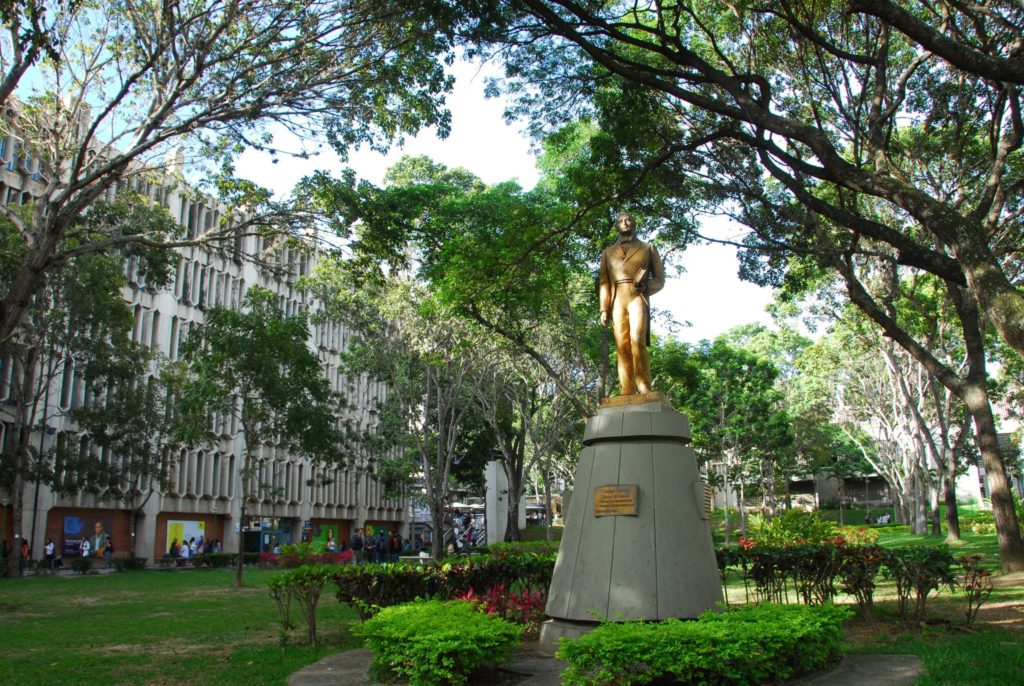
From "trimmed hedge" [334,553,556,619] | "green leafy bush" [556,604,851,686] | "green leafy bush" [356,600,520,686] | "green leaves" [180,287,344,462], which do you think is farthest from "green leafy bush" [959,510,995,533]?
"green leafy bush" [356,600,520,686]

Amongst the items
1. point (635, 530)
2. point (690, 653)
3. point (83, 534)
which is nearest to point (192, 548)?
point (83, 534)

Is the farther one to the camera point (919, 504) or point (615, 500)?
point (919, 504)

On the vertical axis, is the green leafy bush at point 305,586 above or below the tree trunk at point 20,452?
below

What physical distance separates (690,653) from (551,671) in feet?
7.04

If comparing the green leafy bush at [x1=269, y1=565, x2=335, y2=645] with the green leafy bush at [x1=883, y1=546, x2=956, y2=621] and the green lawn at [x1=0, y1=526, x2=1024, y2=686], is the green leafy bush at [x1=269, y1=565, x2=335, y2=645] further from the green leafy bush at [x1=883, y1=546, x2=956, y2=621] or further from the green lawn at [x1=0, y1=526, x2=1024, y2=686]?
the green leafy bush at [x1=883, y1=546, x2=956, y2=621]

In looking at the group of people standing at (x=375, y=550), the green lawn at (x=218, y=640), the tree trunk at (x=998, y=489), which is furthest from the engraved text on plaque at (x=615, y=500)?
the group of people standing at (x=375, y=550)

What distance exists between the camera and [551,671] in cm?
749

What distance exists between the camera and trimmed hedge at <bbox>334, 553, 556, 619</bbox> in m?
9.80

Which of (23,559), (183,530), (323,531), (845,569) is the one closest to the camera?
(845,569)

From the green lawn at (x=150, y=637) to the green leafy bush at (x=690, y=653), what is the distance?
3.32 m

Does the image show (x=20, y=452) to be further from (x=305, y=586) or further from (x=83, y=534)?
(x=305, y=586)

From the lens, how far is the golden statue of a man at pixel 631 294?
9461 mm

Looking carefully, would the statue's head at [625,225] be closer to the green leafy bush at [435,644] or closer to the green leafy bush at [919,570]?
the green leafy bush at [435,644]

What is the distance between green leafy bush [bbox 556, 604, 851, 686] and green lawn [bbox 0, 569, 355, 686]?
3321mm
